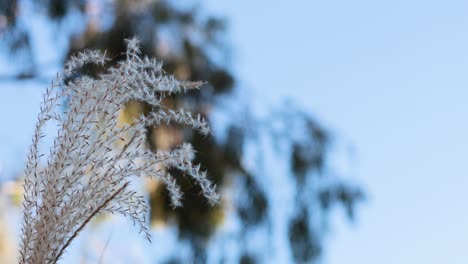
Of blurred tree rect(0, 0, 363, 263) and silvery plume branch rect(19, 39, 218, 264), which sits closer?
silvery plume branch rect(19, 39, 218, 264)

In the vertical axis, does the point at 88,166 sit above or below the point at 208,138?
below

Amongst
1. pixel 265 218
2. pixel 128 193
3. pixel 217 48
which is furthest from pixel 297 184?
pixel 128 193

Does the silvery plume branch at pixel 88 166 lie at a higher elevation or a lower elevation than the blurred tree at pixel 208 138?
lower

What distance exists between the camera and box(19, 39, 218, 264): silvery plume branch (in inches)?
34.4

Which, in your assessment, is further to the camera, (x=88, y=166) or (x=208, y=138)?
(x=208, y=138)

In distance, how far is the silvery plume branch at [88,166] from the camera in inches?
34.4

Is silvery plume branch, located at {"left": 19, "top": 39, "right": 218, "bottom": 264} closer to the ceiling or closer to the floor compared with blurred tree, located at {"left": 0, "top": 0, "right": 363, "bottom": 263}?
closer to the floor

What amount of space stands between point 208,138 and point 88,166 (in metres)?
2.34

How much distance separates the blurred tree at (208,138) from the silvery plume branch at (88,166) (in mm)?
2027

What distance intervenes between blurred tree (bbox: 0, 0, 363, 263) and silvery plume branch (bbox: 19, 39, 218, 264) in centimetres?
203

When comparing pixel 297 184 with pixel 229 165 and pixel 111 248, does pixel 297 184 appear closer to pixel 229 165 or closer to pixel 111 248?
pixel 229 165

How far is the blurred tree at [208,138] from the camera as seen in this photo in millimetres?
3129

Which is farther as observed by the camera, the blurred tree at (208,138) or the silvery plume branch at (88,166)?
the blurred tree at (208,138)

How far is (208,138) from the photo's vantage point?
10.7 feet
